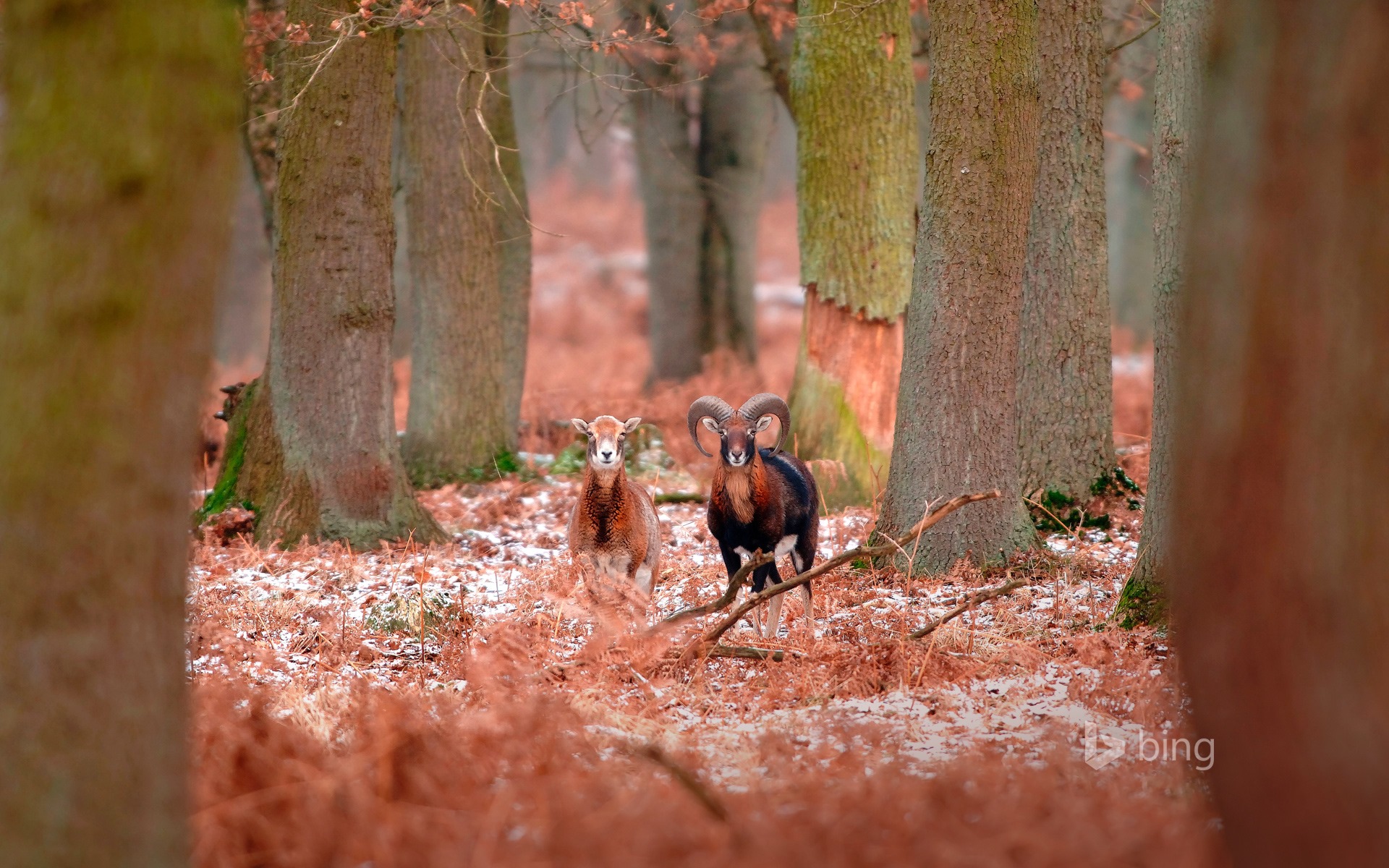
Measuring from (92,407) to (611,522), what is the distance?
6.19m

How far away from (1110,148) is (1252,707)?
40.3 meters

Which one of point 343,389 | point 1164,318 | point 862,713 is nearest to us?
point 862,713

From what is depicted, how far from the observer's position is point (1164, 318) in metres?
7.71

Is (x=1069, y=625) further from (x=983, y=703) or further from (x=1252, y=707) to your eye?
(x=1252, y=707)

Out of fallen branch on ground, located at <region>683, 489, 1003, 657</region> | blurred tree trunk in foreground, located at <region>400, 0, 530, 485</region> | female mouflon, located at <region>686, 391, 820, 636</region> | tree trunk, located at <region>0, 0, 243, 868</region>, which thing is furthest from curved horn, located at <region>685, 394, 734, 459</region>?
tree trunk, located at <region>0, 0, 243, 868</region>

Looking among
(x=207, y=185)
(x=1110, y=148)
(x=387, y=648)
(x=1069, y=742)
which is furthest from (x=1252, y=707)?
(x=1110, y=148)

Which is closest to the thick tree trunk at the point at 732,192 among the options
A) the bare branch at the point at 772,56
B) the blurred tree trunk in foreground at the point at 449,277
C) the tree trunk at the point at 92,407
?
the bare branch at the point at 772,56

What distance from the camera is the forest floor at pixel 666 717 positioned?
13.9ft

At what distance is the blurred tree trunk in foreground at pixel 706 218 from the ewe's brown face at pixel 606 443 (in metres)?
13.3

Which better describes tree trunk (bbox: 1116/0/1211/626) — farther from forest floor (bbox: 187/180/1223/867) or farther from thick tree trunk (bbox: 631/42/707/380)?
thick tree trunk (bbox: 631/42/707/380)

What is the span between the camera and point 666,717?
6.33 metres

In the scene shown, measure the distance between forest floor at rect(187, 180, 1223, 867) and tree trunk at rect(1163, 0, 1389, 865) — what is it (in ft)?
2.46

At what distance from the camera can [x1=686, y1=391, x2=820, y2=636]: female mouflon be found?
30.9 ft

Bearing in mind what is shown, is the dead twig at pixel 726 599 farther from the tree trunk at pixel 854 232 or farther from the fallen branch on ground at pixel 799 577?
the tree trunk at pixel 854 232
